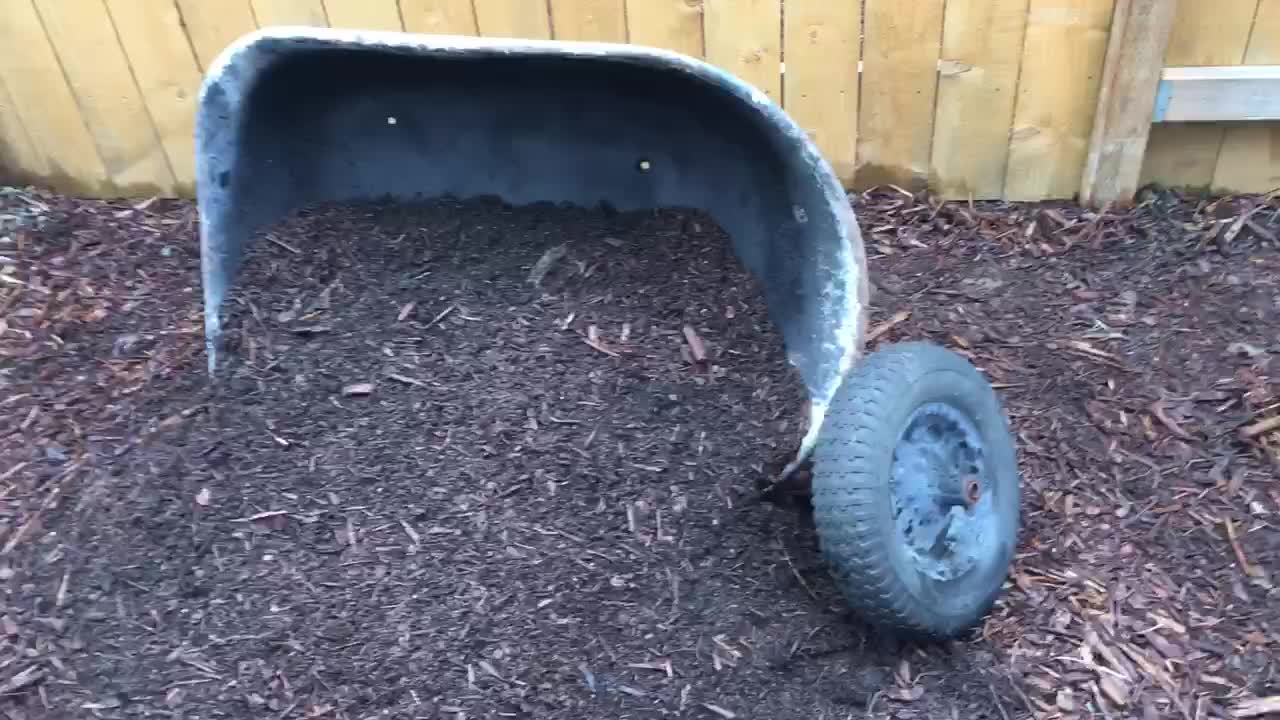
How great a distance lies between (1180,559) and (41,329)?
112 inches

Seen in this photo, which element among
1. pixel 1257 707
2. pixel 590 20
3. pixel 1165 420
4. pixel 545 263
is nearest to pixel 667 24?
pixel 590 20

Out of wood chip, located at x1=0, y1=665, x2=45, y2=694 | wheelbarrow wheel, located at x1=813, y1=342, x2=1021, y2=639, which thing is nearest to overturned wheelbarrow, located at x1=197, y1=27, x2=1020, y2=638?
wheelbarrow wheel, located at x1=813, y1=342, x2=1021, y2=639

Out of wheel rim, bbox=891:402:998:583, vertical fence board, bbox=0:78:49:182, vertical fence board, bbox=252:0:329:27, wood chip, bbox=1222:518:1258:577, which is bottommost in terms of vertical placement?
wood chip, bbox=1222:518:1258:577

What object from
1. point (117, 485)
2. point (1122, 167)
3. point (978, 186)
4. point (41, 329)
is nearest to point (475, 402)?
point (117, 485)

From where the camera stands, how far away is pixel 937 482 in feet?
6.24

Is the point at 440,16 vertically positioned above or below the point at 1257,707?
above

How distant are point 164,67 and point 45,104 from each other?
0.44m

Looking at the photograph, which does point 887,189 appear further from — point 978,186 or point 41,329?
point 41,329

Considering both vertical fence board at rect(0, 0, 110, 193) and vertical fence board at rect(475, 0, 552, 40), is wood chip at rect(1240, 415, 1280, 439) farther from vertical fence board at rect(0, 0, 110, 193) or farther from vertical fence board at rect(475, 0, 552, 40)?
vertical fence board at rect(0, 0, 110, 193)

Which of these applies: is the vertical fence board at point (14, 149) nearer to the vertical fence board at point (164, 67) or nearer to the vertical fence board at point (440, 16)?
the vertical fence board at point (164, 67)

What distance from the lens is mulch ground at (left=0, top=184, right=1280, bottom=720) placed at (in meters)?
1.86

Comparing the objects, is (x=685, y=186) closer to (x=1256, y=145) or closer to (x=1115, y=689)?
(x=1115, y=689)

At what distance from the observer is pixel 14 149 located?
3.19 meters

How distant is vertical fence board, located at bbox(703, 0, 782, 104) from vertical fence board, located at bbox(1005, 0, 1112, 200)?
0.66 meters
